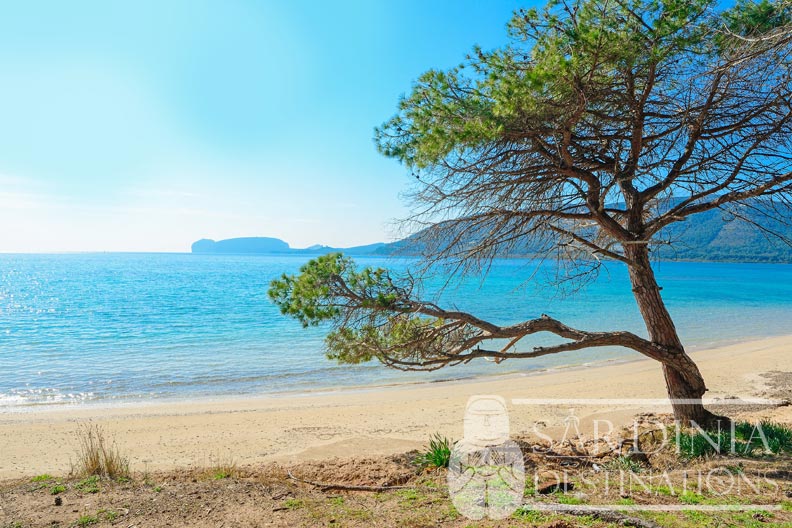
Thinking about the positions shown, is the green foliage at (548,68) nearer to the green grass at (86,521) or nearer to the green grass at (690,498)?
the green grass at (690,498)

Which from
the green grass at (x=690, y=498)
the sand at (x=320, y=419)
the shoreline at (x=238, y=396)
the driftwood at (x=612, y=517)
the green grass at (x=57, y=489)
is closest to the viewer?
the driftwood at (x=612, y=517)

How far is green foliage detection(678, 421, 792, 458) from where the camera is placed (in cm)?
533

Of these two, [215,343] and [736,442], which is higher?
[736,442]

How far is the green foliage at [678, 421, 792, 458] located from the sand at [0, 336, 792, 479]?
2.41 metres

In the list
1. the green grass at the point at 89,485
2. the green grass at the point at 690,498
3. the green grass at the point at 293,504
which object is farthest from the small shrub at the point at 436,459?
the green grass at the point at 89,485

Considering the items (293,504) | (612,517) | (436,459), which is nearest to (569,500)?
(612,517)

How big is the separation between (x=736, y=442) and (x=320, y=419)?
7.51 metres

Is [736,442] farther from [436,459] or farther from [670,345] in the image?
[436,459]

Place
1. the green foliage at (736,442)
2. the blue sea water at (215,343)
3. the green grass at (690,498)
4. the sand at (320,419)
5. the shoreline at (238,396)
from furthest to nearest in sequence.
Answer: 1. the blue sea water at (215,343)
2. the shoreline at (238,396)
3. the sand at (320,419)
4. the green foliage at (736,442)
5. the green grass at (690,498)

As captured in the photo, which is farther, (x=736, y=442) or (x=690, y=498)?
(x=736, y=442)

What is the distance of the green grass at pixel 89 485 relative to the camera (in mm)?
4762

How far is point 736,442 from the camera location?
220 inches

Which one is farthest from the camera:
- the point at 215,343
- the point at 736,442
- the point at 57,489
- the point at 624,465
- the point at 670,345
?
the point at 215,343

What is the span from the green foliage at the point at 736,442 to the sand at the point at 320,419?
94.8 inches
